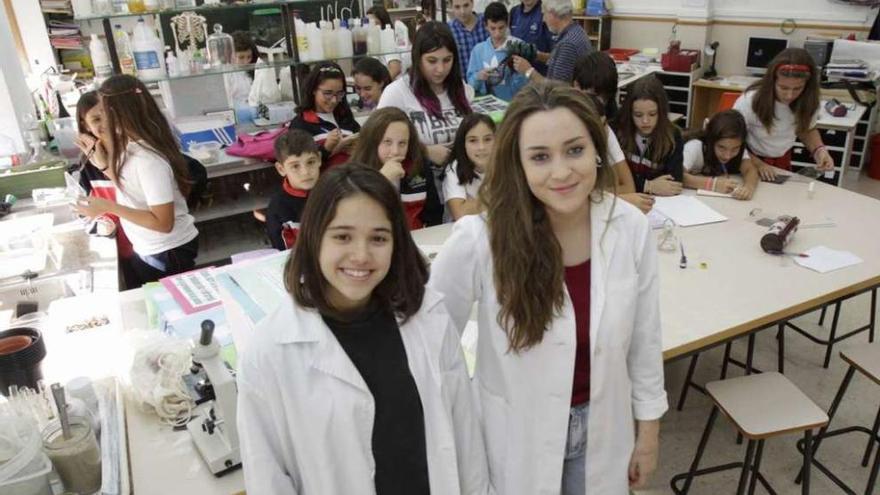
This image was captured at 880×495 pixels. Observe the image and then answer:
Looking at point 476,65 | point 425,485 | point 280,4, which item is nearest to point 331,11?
point 280,4

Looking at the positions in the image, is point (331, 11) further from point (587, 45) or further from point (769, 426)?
point (769, 426)

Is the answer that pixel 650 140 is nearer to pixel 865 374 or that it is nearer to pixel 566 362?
pixel 865 374

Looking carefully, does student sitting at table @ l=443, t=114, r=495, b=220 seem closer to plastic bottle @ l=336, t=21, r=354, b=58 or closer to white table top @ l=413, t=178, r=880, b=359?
white table top @ l=413, t=178, r=880, b=359

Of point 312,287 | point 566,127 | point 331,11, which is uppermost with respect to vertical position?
point 331,11

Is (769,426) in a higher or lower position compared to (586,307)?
lower

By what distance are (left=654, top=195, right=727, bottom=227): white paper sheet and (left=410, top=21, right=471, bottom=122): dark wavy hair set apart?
102 centimetres

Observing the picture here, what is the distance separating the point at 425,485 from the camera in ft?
4.24

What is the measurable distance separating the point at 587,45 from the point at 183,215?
277 cm

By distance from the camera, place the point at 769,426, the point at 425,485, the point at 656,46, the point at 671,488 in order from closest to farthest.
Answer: the point at 425,485
the point at 769,426
the point at 671,488
the point at 656,46

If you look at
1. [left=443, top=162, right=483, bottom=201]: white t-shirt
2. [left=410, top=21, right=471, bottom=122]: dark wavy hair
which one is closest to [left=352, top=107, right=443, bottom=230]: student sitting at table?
[left=443, top=162, right=483, bottom=201]: white t-shirt

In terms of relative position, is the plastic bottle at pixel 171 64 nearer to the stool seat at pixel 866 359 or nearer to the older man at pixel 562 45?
the older man at pixel 562 45

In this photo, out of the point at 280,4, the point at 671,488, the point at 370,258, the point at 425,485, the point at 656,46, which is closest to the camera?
the point at 370,258

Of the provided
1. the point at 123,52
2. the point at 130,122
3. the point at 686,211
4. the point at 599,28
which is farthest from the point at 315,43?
the point at 599,28

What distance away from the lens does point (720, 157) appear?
3117 millimetres
